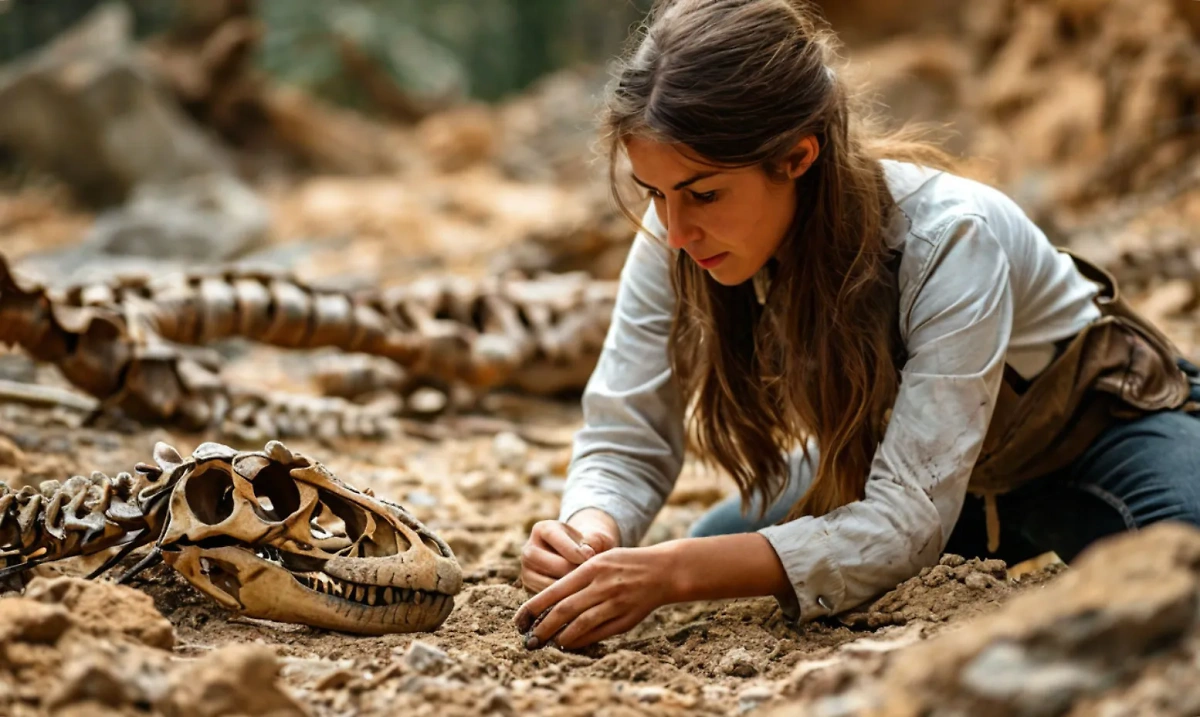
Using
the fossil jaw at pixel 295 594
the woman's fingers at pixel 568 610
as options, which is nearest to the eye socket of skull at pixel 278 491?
the fossil jaw at pixel 295 594

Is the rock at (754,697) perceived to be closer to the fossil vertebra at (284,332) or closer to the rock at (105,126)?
the fossil vertebra at (284,332)

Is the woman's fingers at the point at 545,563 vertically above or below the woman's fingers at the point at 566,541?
below

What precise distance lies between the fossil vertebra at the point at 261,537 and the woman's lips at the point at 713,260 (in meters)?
0.74

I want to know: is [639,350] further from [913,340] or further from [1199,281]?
[1199,281]

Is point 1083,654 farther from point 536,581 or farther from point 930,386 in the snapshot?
point 536,581

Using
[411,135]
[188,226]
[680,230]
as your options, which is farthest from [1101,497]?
[411,135]

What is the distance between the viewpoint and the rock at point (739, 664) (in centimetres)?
204

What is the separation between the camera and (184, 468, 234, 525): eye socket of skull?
2.18 m

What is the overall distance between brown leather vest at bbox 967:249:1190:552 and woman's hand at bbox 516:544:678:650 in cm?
88

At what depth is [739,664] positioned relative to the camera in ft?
6.78

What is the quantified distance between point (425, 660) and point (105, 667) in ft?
1.49

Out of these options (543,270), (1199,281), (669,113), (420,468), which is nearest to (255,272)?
(420,468)

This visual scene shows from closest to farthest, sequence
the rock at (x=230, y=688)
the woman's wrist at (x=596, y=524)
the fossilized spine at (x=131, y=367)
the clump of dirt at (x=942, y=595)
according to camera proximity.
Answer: the rock at (x=230, y=688), the clump of dirt at (x=942, y=595), the woman's wrist at (x=596, y=524), the fossilized spine at (x=131, y=367)

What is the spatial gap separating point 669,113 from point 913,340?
0.65m
